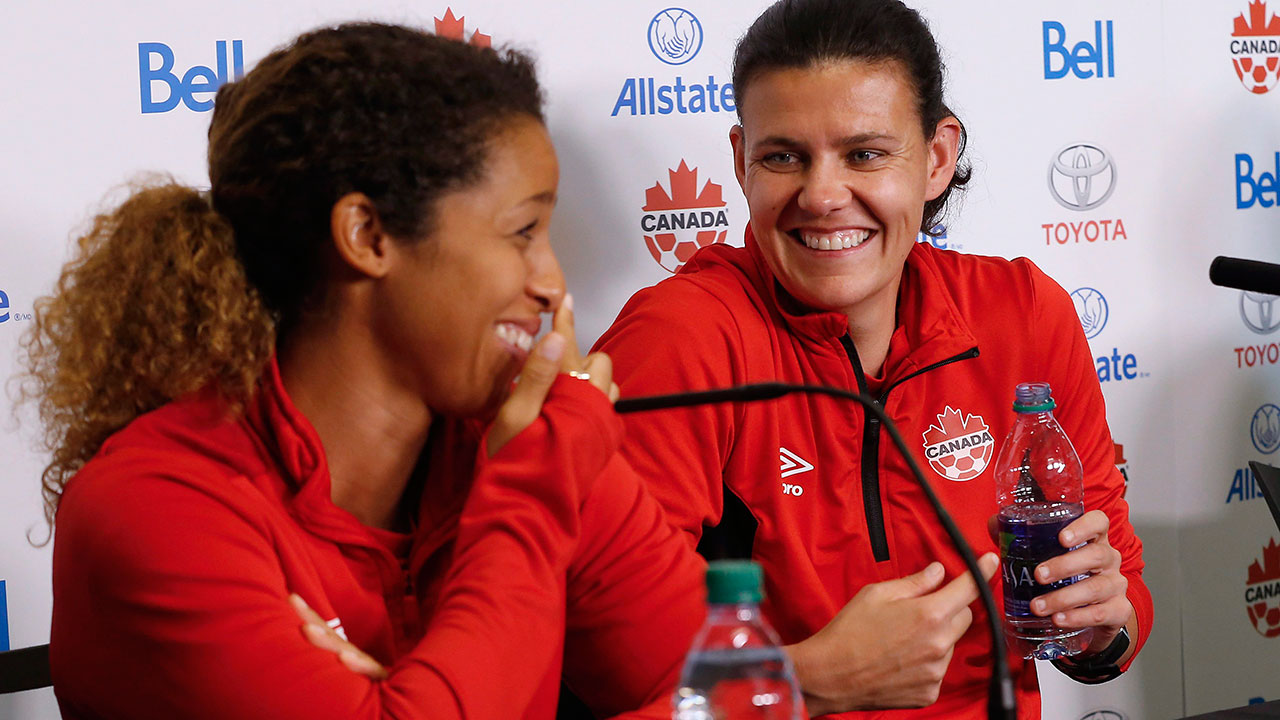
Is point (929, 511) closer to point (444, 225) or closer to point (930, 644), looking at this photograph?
point (930, 644)

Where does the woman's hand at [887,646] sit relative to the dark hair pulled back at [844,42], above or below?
below

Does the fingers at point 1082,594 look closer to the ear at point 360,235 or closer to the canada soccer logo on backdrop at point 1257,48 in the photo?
the ear at point 360,235

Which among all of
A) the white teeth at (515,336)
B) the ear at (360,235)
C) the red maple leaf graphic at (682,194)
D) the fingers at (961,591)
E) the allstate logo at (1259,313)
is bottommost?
the fingers at (961,591)

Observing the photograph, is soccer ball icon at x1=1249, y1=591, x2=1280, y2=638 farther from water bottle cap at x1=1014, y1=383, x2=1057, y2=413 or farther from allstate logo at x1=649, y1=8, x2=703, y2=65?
allstate logo at x1=649, y1=8, x2=703, y2=65

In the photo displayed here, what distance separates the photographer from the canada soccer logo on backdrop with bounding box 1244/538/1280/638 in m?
2.22

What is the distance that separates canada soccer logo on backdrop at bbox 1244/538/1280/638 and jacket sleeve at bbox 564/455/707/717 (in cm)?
157

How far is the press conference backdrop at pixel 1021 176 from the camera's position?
144 cm

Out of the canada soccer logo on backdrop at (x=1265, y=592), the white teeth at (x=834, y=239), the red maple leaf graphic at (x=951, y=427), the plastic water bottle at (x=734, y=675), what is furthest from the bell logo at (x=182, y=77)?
the canada soccer logo on backdrop at (x=1265, y=592)

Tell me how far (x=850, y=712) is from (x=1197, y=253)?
1.25m

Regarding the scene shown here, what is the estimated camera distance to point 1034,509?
1.39 meters

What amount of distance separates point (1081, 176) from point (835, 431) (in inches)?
35.9

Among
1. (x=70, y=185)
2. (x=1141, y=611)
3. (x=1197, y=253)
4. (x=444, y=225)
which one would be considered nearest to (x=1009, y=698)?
(x=444, y=225)

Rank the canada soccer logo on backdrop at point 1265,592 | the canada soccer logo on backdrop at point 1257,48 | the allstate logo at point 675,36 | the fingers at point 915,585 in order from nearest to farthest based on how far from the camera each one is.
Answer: the fingers at point 915,585 < the allstate logo at point 675,36 < the canada soccer logo on backdrop at point 1257,48 < the canada soccer logo on backdrop at point 1265,592

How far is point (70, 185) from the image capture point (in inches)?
56.4
